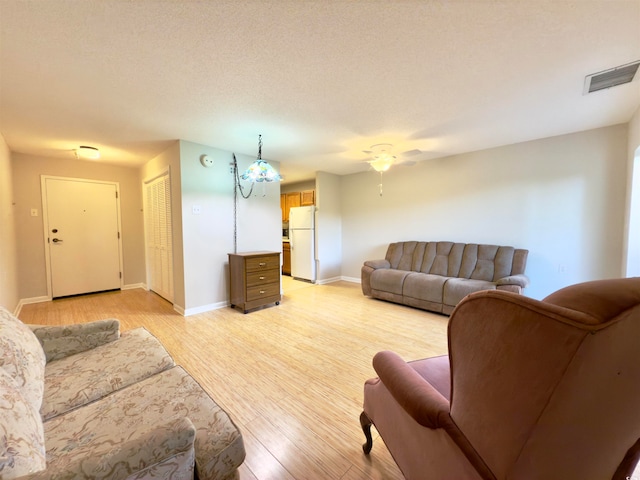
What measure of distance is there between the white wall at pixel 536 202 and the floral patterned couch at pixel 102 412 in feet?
13.9

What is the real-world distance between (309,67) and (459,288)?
305 centimetres

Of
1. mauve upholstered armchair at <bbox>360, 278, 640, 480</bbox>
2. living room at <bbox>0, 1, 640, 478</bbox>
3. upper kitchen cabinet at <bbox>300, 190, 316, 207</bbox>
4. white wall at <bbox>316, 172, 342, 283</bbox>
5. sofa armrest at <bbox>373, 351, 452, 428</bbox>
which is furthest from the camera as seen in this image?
upper kitchen cabinet at <bbox>300, 190, 316, 207</bbox>

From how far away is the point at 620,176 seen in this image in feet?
9.96

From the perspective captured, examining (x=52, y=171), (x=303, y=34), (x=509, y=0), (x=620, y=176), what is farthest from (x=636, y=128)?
(x=52, y=171)

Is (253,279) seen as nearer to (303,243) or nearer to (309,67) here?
(303,243)

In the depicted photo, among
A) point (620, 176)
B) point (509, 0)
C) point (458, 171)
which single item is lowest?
point (620, 176)

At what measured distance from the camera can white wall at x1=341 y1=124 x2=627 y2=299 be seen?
10.2ft

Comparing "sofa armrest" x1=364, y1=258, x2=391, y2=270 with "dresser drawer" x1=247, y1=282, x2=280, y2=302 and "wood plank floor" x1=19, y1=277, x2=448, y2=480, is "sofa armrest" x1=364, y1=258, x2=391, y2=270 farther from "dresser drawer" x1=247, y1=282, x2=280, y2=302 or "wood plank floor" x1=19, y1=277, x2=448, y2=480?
"dresser drawer" x1=247, y1=282, x2=280, y2=302

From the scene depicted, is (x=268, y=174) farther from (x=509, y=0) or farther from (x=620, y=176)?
(x=620, y=176)

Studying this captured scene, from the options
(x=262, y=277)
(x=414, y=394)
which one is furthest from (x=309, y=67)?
(x=262, y=277)

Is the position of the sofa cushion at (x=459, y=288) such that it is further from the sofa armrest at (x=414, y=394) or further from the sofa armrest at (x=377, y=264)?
the sofa armrest at (x=414, y=394)

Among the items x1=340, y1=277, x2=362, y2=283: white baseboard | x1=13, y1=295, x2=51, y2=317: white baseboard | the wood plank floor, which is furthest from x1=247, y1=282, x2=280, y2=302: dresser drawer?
x1=13, y1=295, x2=51, y2=317: white baseboard

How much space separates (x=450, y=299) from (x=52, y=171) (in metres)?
6.42

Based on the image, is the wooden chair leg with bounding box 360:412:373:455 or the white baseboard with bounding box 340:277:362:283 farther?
the white baseboard with bounding box 340:277:362:283
